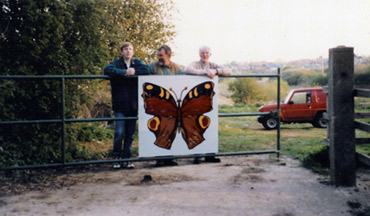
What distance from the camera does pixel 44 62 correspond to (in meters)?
6.36

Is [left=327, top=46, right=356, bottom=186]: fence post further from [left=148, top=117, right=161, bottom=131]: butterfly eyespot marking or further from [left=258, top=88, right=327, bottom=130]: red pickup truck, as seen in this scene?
[left=258, top=88, right=327, bottom=130]: red pickup truck

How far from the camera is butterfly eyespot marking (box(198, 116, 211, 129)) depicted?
587 cm

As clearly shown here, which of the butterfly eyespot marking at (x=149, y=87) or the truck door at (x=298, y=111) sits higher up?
the butterfly eyespot marking at (x=149, y=87)

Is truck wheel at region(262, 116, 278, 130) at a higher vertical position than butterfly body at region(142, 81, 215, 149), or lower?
lower

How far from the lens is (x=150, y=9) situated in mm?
10773

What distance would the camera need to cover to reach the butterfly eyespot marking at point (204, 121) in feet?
19.2

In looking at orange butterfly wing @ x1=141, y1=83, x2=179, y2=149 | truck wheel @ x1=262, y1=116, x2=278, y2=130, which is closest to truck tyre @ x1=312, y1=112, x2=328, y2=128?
truck wheel @ x1=262, y1=116, x2=278, y2=130

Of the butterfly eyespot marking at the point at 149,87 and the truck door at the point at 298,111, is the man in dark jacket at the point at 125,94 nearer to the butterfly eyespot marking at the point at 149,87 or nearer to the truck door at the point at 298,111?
the butterfly eyespot marking at the point at 149,87

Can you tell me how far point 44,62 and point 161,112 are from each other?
2056 mm

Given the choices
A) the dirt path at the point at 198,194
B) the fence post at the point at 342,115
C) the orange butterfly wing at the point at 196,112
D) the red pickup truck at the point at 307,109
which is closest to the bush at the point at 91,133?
the dirt path at the point at 198,194

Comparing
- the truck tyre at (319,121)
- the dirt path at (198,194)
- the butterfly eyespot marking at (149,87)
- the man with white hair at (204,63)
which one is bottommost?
the dirt path at (198,194)

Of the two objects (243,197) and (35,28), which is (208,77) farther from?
(35,28)

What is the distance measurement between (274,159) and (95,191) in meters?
3.07

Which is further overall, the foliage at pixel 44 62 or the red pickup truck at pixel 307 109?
the red pickup truck at pixel 307 109
